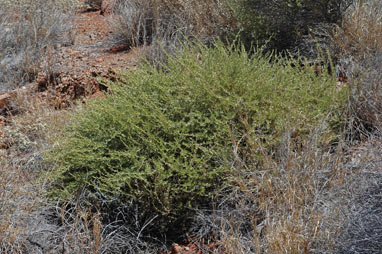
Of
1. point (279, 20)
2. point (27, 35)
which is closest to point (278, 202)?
point (279, 20)

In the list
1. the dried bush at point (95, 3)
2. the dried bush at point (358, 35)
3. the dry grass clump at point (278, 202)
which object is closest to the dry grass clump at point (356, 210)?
the dry grass clump at point (278, 202)

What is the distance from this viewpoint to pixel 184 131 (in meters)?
3.35

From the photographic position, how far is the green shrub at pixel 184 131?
10.6 feet

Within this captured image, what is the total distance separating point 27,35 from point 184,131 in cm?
398

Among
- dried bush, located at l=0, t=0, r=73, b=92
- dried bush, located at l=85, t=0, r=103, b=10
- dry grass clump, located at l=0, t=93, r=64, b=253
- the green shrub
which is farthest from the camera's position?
dried bush, located at l=85, t=0, r=103, b=10

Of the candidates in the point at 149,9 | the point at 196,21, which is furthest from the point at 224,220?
the point at 149,9

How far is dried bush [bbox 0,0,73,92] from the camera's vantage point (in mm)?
5977

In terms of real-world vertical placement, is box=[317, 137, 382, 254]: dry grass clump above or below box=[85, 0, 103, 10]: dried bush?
below

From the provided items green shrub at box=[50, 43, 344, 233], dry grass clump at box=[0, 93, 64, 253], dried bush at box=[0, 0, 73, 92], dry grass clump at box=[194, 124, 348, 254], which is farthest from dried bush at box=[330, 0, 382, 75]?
dried bush at box=[0, 0, 73, 92]

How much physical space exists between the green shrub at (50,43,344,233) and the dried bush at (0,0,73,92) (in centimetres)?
257

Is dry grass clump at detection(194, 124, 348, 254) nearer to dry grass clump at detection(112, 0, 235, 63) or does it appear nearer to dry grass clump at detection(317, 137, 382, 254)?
dry grass clump at detection(317, 137, 382, 254)

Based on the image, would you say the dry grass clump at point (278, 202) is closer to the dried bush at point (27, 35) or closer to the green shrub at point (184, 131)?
the green shrub at point (184, 131)

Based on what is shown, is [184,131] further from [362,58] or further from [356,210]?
[362,58]

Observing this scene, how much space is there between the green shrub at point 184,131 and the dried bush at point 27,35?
257cm
